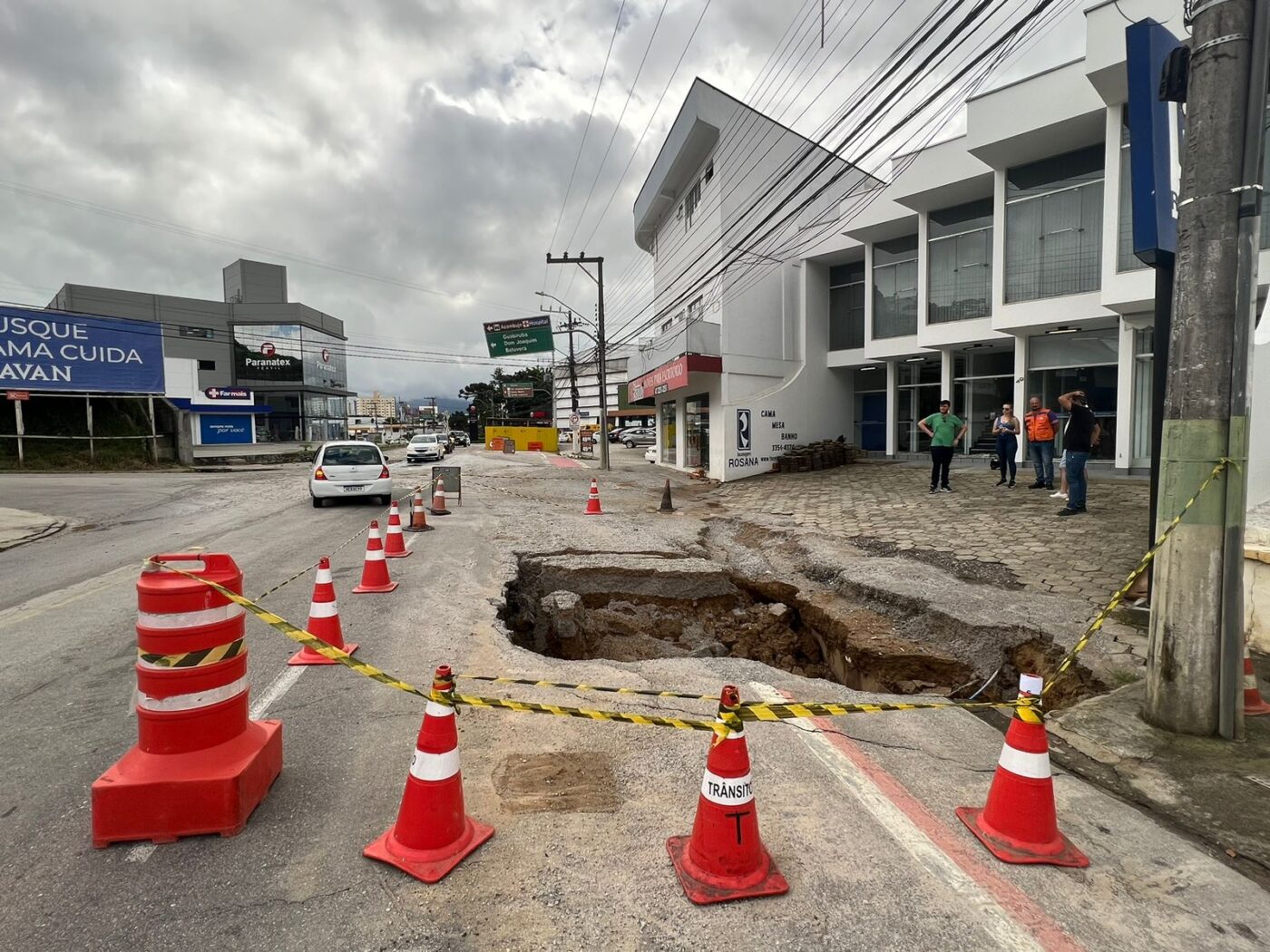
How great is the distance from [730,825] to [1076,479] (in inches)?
378

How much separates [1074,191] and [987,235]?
8.36 feet

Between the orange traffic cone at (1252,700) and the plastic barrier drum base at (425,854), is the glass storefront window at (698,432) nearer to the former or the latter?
the orange traffic cone at (1252,700)

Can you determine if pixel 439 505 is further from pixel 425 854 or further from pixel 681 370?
pixel 425 854

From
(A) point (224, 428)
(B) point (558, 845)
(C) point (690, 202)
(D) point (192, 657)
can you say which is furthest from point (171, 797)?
(A) point (224, 428)

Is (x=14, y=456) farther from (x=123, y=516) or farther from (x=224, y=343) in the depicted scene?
(x=224, y=343)

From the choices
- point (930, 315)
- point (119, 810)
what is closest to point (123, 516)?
point (119, 810)

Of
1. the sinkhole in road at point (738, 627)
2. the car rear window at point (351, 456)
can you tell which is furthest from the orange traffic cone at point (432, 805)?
the car rear window at point (351, 456)

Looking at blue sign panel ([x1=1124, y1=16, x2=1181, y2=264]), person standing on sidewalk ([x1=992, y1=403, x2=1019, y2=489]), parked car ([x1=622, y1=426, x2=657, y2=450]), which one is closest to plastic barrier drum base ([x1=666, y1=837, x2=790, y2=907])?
blue sign panel ([x1=1124, y1=16, x2=1181, y2=264])

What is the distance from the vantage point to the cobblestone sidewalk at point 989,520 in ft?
24.5

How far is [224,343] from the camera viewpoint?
64.0 m

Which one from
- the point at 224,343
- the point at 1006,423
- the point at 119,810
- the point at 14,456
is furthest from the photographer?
the point at 224,343

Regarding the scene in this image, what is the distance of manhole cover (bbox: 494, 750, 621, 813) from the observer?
3029 mm

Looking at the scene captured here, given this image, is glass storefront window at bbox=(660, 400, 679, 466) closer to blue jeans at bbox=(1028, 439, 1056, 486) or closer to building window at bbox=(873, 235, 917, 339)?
building window at bbox=(873, 235, 917, 339)

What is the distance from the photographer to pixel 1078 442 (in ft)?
31.1
